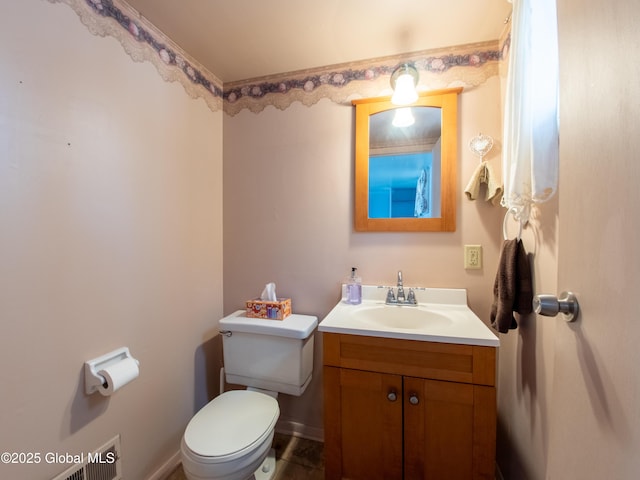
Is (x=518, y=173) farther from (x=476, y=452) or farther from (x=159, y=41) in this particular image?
(x=159, y=41)

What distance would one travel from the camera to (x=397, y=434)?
41.8 inches

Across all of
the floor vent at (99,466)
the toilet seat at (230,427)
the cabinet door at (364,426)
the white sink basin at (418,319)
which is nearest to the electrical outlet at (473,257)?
the white sink basin at (418,319)

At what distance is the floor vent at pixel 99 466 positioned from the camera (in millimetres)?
969

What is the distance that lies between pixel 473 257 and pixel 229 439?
4.56ft

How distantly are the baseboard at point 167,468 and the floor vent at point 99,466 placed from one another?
22 cm

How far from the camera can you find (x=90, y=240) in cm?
104

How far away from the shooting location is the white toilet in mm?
998

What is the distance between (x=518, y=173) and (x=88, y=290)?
164cm

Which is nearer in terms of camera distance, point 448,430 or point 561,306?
point 561,306

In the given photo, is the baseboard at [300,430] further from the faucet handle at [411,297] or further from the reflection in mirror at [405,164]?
the reflection in mirror at [405,164]

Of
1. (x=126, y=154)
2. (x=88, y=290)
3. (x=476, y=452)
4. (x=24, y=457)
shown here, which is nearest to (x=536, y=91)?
(x=476, y=452)

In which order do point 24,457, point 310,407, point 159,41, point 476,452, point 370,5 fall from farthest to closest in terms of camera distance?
point 310,407 < point 159,41 < point 370,5 < point 476,452 < point 24,457

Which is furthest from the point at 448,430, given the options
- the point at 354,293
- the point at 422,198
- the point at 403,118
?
the point at 403,118

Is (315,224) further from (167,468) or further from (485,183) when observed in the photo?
(167,468)
